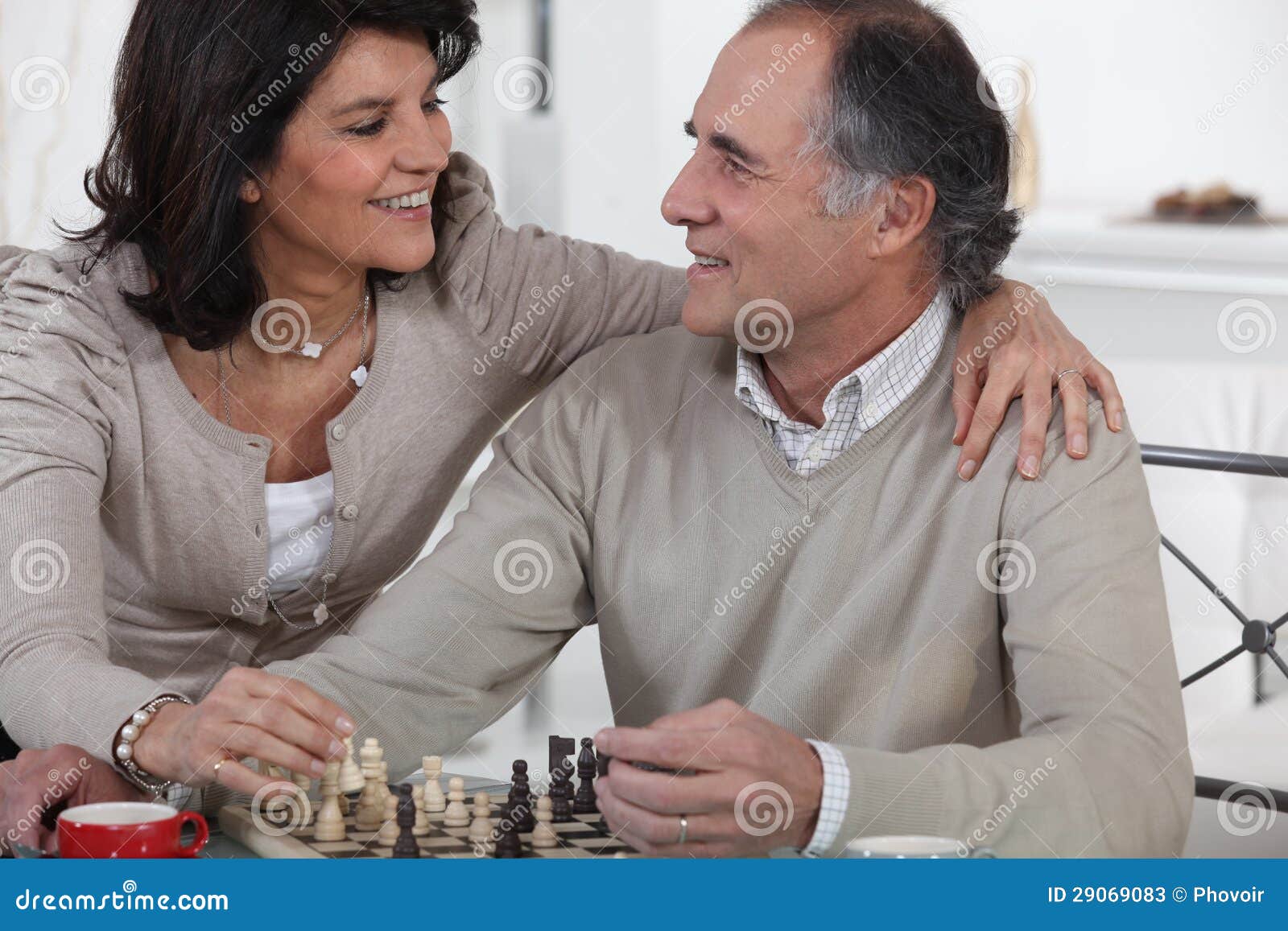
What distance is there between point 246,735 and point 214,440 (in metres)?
0.59

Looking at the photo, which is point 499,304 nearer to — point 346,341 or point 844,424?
point 346,341

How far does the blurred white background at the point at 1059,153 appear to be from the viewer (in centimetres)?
405

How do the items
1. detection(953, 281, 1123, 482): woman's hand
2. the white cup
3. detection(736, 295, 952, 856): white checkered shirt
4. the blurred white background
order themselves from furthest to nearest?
the blurred white background < detection(736, 295, 952, 856): white checkered shirt < detection(953, 281, 1123, 482): woman's hand < the white cup

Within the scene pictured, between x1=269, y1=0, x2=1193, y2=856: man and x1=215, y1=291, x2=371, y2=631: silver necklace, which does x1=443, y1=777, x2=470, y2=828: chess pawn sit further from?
x1=215, y1=291, x2=371, y2=631: silver necklace

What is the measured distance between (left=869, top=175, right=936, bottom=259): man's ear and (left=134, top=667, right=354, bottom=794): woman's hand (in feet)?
2.73

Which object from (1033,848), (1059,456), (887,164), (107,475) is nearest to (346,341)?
(107,475)

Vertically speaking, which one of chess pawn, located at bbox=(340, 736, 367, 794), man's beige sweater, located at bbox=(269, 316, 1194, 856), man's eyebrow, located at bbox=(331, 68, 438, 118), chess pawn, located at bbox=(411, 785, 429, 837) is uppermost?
man's eyebrow, located at bbox=(331, 68, 438, 118)

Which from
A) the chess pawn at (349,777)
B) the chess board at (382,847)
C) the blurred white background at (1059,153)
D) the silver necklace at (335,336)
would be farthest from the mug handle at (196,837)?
the blurred white background at (1059,153)

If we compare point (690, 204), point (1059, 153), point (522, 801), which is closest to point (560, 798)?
point (522, 801)

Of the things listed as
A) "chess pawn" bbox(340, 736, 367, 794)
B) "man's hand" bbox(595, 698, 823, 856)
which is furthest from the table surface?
"man's hand" bbox(595, 698, 823, 856)

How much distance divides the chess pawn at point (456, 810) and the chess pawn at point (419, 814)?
21 millimetres

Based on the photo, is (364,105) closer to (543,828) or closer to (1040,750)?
(543,828)

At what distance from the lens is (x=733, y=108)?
1.72 m

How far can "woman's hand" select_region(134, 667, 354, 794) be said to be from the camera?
1360mm
